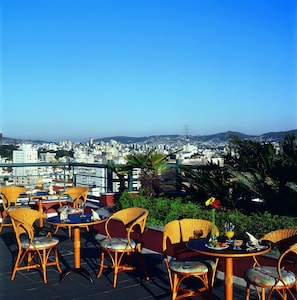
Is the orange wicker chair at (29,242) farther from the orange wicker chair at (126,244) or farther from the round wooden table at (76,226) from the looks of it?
the orange wicker chair at (126,244)

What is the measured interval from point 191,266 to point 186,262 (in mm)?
143

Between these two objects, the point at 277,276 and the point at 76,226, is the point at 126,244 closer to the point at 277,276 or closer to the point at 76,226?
the point at 76,226

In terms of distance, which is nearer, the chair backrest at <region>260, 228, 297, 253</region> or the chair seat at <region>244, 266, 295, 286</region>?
the chair seat at <region>244, 266, 295, 286</region>

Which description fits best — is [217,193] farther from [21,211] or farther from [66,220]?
[21,211]

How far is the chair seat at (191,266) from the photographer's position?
15.8ft

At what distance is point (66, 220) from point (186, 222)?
5.78 feet

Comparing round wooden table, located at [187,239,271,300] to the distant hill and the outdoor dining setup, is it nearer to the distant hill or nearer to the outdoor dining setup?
the outdoor dining setup

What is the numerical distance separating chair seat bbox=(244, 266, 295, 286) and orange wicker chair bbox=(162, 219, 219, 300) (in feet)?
1.68

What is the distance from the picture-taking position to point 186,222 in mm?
5645

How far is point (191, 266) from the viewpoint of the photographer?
4.88 m

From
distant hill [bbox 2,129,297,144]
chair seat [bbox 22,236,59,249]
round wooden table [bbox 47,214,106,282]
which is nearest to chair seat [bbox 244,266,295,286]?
round wooden table [bbox 47,214,106,282]

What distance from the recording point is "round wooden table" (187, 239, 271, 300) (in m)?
4.47

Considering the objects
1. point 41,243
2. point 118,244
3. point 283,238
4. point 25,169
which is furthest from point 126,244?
point 25,169

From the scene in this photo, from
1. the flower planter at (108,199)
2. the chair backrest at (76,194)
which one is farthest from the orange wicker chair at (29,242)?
the flower planter at (108,199)
